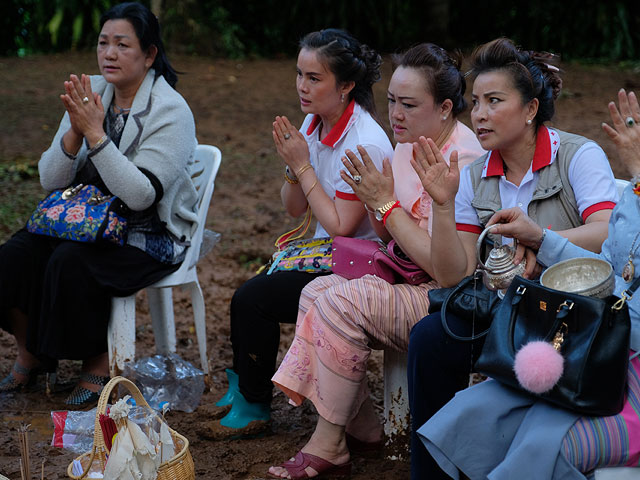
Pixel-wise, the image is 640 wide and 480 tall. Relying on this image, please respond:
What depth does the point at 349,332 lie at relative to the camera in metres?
3.10

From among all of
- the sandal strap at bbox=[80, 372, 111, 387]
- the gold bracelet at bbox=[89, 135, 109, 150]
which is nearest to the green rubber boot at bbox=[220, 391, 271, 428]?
the sandal strap at bbox=[80, 372, 111, 387]

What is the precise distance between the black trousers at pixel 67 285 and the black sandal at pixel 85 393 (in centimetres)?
12

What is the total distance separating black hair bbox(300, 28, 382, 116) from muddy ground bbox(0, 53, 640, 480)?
1505mm

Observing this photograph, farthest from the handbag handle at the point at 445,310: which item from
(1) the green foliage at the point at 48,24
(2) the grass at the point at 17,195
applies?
(1) the green foliage at the point at 48,24

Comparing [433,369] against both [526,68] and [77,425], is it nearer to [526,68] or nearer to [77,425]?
[526,68]

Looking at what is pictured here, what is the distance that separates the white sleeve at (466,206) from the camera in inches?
123

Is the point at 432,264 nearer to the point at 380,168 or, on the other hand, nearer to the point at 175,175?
the point at 380,168

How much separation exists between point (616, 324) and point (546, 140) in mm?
963

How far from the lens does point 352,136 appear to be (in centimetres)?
357

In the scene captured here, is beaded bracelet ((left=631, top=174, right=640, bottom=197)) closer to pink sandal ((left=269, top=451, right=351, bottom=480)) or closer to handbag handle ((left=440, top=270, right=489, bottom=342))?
handbag handle ((left=440, top=270, right=489, bottom=342))

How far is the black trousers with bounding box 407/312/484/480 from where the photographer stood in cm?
278

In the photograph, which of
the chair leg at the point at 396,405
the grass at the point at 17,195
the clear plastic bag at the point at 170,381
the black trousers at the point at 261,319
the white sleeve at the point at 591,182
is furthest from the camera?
the grass at the point at 17,195

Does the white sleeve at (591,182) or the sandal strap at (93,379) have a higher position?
the white sleeve at (591,182)

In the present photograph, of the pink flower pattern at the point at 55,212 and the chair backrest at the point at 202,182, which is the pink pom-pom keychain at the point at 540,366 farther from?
the pink flower pattern at the point at 55,212
